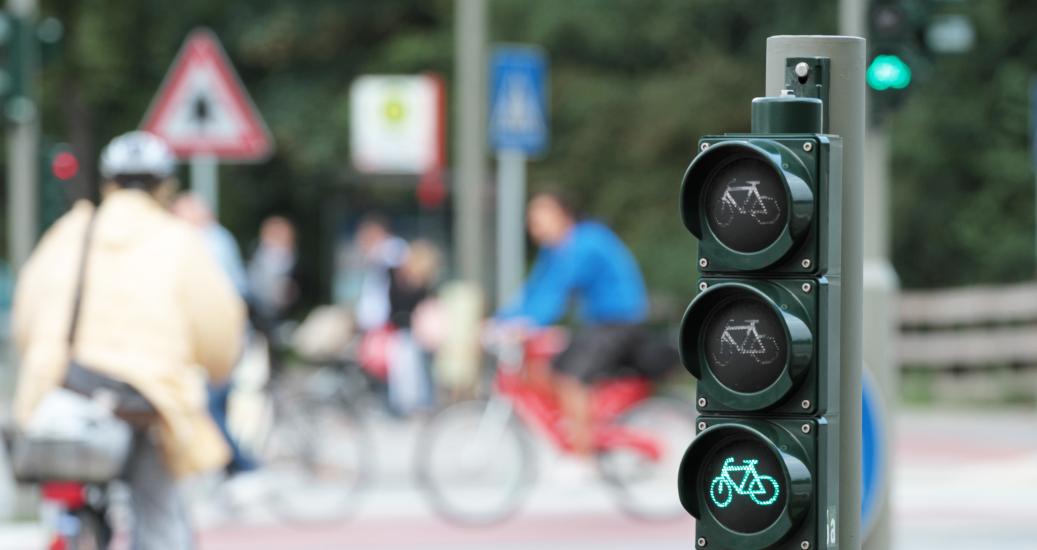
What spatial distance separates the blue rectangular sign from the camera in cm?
1733

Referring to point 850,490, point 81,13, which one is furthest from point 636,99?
A: point 850,490

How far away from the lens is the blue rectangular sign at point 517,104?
1733 cm

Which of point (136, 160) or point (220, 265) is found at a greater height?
point (136, 160)

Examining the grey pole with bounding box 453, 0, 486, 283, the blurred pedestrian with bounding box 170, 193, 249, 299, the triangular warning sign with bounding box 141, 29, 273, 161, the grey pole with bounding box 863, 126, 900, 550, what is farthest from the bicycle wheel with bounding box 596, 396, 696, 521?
the grey pole with bounding box 453, 0, 486, 283

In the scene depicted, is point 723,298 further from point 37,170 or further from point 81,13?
point 81,13

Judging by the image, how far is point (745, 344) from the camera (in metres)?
4.19

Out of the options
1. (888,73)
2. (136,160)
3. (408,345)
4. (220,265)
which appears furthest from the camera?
(408,345)

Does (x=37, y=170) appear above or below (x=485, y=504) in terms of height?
above

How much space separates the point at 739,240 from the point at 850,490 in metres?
0.54

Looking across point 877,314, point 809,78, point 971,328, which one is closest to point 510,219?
point 971,328

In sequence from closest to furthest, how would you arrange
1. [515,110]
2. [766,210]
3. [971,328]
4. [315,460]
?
[766,210], [315,460], [515,110], [971,328]

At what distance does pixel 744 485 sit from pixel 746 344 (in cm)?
25

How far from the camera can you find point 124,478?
703cm

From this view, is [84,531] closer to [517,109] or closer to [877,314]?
[877,314]
